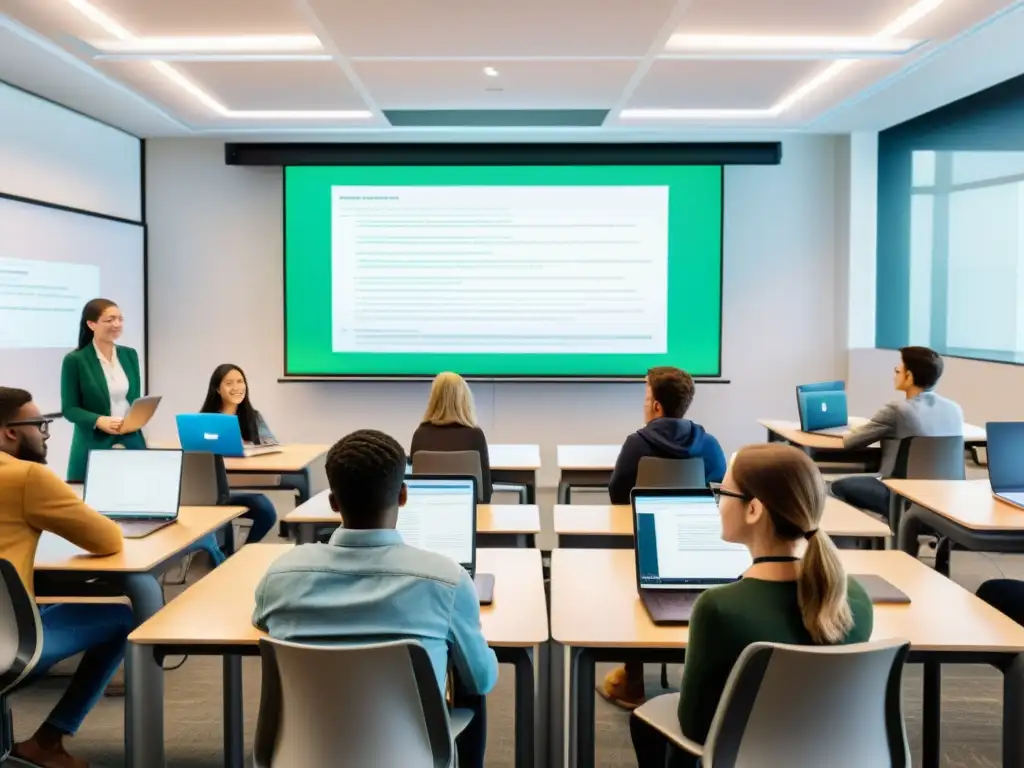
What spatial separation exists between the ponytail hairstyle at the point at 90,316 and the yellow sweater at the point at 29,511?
86.1 inches

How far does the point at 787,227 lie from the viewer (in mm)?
7418

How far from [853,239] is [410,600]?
21.0ft

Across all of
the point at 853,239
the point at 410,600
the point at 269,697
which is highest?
the point at 853,239

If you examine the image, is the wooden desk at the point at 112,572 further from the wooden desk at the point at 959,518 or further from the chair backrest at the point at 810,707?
the wooden desk at the point at 959,518

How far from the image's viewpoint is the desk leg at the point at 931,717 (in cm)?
272

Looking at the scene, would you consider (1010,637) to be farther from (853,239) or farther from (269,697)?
(853,239)

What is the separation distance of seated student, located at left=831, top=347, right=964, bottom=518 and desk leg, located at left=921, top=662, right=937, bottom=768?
6.45 ft

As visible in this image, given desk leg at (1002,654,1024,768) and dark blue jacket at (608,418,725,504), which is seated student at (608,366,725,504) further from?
desk leg at (1002,654,1024,768)

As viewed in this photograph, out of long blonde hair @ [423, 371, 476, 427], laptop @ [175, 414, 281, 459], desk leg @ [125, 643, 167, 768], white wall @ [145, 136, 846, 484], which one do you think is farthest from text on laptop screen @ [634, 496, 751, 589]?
white wall @ [145, 136, 846, 484]

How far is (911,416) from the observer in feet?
15.2

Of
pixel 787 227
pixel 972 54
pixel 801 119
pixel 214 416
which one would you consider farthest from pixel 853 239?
pixel 214 416

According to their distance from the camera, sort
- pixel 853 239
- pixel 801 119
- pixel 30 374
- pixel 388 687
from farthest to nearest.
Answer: pixel 853 239 < pixel 801 119 < pixel 30 374 < pixel 388 687

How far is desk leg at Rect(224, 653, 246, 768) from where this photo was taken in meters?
2.75

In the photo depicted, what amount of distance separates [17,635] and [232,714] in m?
0.67
